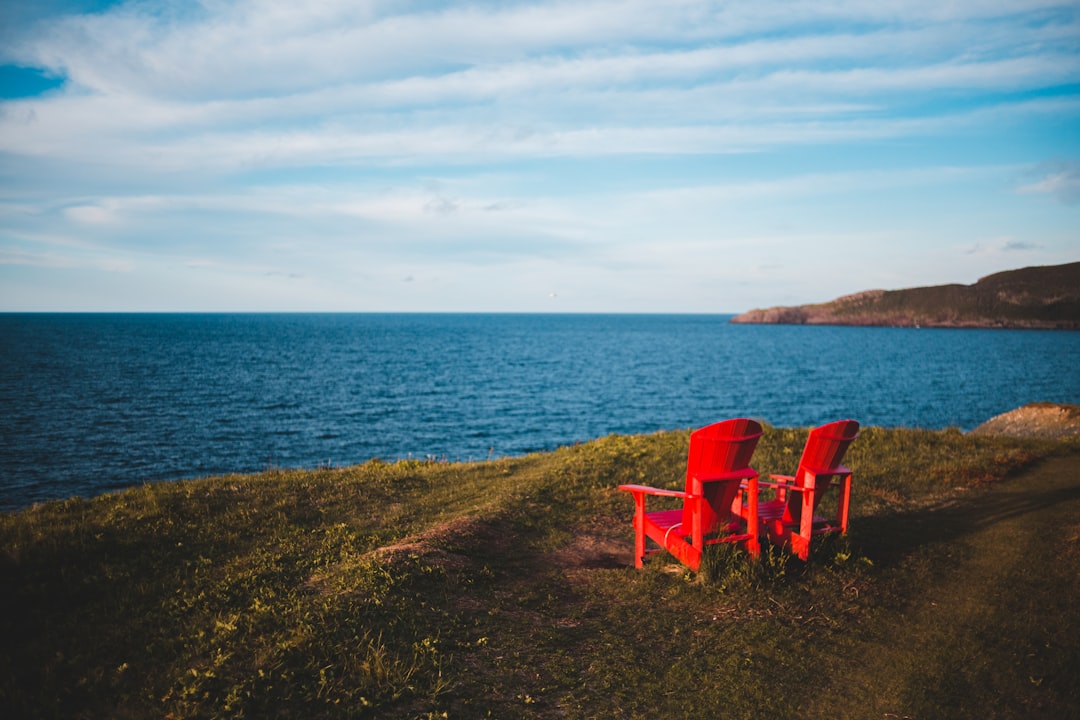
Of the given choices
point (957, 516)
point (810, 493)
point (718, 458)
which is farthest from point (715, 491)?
point (957, 516)

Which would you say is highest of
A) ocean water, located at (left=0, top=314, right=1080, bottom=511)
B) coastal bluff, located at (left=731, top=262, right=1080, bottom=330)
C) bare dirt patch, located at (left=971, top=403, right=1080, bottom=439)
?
coastal bluff, located at (left=731, top=262, right=1080, bottom=330)

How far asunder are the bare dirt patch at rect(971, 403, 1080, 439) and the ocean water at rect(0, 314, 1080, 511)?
15.6m

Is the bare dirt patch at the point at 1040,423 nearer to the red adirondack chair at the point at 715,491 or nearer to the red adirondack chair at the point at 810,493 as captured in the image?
the red adirondack chair at the point at 810,493

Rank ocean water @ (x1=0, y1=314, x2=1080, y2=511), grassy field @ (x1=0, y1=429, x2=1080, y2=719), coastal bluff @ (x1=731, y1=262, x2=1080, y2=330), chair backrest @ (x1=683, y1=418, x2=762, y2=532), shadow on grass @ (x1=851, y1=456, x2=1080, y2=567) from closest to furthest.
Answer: grassy field @ (x1=0, y1=429, x2=1080, y2=719), chair backrest @ (x1=683, y1=418, x2=762, y2=532), shadow on grass @ (x1=851, y1=456, x2=1080, y2=567), ocean water @ (x1=0, y1=314, x2=1080, y2=511), coastal bluff @ (x1=731, y1=262, x2=1080, y2=330)

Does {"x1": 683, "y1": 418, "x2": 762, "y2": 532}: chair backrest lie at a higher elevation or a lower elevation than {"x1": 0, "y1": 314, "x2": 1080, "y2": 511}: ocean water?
higher

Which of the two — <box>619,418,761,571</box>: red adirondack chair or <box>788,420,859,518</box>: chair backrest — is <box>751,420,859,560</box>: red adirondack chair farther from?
<box>619,418,761,571</box>: red adirondack chair

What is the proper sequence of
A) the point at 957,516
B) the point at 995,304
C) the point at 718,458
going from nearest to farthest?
the point at 718,458, the point at 957,516, the point at 995,304

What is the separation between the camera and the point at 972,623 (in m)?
5.72

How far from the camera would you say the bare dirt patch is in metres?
18.0

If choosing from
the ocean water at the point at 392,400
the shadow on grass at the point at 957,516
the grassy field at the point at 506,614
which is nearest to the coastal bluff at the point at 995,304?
the ocean water at the point at 392,400

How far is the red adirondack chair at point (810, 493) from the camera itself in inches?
262

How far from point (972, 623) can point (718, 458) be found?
114 inches

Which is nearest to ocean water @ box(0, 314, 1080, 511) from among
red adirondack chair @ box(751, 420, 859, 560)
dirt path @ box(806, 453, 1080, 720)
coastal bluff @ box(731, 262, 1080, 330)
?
red adirondack chair @ box(751, 420, 859, 560)

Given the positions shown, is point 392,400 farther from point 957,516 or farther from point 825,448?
point 825,448
